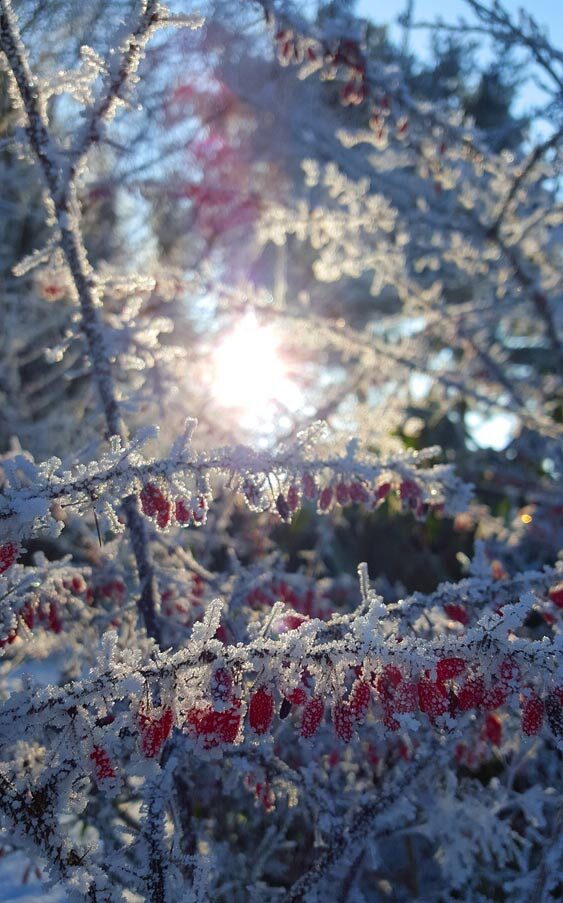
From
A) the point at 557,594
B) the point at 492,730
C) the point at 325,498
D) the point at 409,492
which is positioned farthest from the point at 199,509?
the point at 492,730

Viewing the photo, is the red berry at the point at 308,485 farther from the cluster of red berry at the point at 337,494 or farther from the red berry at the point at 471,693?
the red berry at the point at 471,693

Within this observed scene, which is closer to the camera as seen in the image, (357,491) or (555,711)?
(555,711)

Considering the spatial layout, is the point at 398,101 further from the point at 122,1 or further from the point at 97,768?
the point at 97,768

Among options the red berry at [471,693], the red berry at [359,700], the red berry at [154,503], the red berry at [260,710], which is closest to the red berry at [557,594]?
the red berry at [471,693]

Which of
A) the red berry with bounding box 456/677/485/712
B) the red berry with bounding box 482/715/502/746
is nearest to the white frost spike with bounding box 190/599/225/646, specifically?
the red berry with bounding box 456/677/485/712

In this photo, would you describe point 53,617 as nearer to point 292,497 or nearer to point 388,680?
point 292,497

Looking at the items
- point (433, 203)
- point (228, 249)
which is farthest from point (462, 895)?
point (228, 249)
